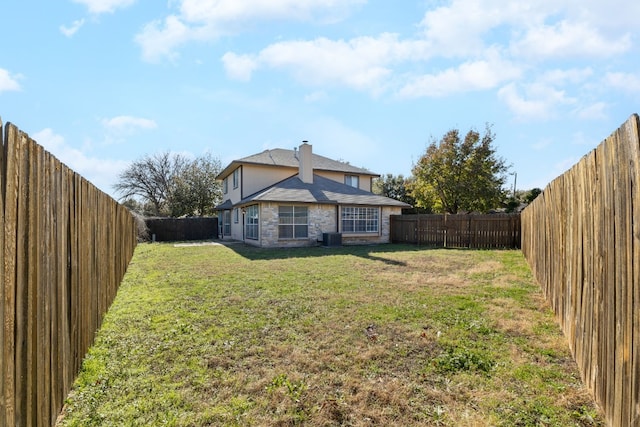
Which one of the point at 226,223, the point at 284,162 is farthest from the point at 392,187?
the point at 226,223

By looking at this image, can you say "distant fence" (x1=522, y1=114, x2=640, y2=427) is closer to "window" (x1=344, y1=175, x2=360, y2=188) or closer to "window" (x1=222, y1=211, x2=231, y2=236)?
"window" (x1=344, y1=175, x2=360, y2=188)

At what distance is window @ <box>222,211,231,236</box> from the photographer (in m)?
23.6

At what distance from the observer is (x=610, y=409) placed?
2281 millimetres

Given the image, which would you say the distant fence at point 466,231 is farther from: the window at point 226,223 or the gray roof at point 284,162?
the window at point 226,223

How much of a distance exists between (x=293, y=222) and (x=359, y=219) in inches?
167

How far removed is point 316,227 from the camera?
17594mm

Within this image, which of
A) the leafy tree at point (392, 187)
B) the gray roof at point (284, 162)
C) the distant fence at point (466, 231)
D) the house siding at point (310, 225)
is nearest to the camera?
the distant fence at point (466, 231)

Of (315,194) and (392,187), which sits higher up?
(392,187)

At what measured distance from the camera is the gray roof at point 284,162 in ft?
69.1

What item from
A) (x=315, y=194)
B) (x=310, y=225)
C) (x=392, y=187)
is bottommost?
(x=310, y=225)

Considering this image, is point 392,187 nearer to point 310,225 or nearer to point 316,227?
point 316,227

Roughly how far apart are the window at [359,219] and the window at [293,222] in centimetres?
244

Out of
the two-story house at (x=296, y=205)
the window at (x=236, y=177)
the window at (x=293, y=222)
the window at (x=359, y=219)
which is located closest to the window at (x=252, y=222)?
the two-story house at (x=296, y=205)

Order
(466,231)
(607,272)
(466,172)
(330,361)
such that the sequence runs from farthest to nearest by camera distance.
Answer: (466,172)
(466,231)
(330,361)
(607,272)
